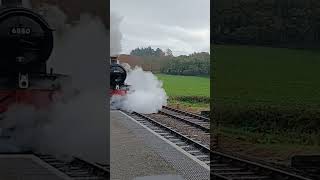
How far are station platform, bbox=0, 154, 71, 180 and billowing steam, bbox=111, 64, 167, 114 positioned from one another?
0.77 metres

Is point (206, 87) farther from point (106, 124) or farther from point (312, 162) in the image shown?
point (312, 162)

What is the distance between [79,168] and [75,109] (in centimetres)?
40

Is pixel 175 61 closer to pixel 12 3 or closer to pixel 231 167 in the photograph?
pixel 231 167

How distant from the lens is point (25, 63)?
122 inches

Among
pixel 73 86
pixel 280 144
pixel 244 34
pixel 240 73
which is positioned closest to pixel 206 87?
pixel 240 73

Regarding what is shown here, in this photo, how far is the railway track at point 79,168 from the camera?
2.92m

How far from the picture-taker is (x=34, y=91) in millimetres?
2941

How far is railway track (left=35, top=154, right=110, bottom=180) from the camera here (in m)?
2.92

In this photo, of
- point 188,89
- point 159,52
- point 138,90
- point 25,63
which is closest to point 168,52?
point 159,52

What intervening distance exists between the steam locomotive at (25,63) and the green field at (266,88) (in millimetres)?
1092

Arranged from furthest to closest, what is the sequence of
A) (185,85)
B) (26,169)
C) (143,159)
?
(143,159)
(185,85)
(26,169)

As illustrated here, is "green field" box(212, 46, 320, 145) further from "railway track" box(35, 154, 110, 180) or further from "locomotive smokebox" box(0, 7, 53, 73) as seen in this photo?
"locomotive smokebox" box(0, 7, 53, 73)

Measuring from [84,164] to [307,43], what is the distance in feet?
5.88

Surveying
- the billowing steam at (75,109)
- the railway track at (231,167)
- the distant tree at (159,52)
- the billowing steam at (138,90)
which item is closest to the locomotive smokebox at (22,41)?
the billowing steam at (75,109)
